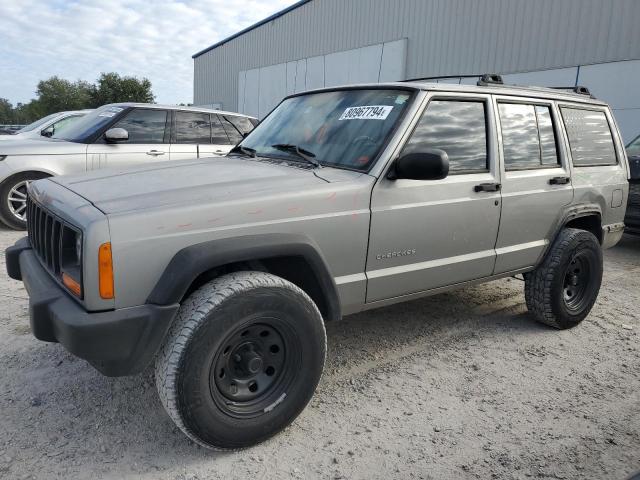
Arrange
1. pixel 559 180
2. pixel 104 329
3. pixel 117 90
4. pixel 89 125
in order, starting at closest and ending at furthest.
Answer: pixel 104 329, pixel 559 180, pixel 89 125, pixel 117 90

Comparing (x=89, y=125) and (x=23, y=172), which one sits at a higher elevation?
(x=89, y=125)

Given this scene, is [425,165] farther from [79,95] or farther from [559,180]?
[79,95]

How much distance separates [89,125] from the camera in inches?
280

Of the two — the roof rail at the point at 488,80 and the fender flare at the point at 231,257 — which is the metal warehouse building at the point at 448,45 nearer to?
the roof rail at the point at 488,80

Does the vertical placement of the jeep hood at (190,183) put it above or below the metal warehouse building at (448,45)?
below

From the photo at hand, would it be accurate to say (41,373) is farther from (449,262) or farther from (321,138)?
(449,262)

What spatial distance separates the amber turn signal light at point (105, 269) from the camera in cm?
Result: 206

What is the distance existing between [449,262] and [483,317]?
134 centimetres

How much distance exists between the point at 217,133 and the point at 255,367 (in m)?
5.80

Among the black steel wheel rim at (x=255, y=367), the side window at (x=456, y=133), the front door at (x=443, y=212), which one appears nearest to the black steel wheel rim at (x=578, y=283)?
the front door at (x=443, y=212)

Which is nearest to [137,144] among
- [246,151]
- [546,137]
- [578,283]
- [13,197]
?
[13,197]

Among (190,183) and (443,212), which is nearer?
(190,183)

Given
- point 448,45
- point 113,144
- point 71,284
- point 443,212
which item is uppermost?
point 448,45

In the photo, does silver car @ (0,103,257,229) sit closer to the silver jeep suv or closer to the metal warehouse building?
the silver jeep suv
